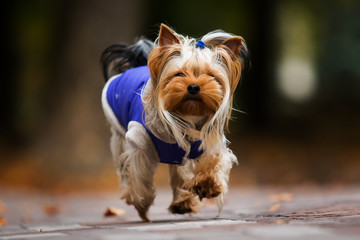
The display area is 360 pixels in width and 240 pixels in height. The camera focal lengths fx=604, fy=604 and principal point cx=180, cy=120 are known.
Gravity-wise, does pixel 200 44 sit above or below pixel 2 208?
above

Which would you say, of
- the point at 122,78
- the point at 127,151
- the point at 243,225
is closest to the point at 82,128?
the point at 122,78

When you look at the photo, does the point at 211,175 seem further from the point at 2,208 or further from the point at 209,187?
the point at 2,208

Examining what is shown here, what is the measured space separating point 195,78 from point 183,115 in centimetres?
34

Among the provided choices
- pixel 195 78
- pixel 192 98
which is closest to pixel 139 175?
pixel 192 98

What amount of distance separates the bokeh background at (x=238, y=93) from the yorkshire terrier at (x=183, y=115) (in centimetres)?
546

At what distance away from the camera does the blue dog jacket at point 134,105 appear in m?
4.66

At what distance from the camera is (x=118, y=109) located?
5.48 m

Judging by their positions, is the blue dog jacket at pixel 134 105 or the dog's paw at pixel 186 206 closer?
the blue dog jacket at pixel 134 105

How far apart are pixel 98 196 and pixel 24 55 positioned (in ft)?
41.7

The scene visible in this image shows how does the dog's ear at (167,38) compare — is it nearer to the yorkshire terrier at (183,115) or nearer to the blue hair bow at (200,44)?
the yorkshire terrier at (183,115)

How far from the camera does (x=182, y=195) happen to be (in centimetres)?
501

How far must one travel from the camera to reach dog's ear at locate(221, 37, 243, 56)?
4.30m

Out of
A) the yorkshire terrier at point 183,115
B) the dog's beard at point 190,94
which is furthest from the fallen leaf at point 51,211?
the dog's beard at point 190,94

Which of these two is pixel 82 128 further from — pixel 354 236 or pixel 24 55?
pixel 24 55
